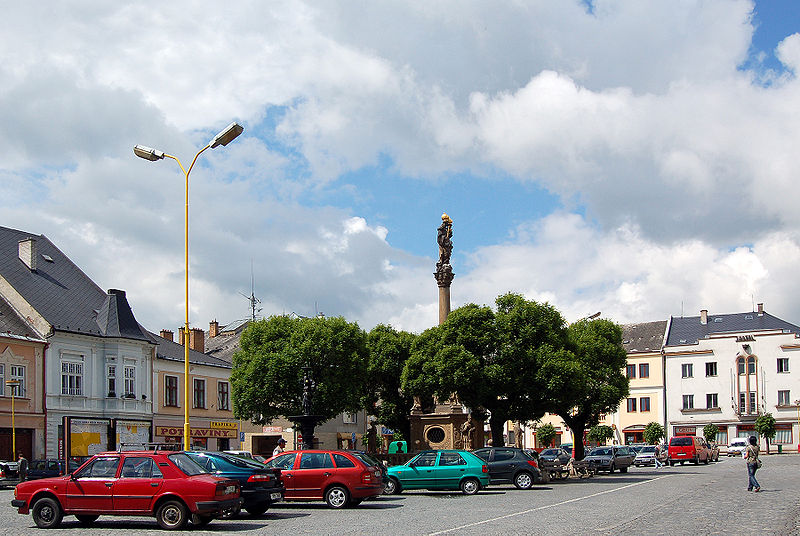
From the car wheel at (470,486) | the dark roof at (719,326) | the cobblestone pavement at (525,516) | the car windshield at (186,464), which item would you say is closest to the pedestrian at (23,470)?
the cobblestone pavement at (525,516)

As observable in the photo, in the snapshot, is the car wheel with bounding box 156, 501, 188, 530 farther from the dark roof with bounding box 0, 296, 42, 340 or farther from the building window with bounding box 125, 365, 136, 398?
the building window with bounding box 125, 365, 136, 398

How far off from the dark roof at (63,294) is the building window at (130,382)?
1.73m

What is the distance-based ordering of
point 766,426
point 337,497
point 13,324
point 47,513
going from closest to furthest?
point 47,513 → point 337,497 → point 13,324 → point 766,426

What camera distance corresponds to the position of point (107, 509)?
19047 millimetres

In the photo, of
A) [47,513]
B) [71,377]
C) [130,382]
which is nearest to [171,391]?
[130,382]

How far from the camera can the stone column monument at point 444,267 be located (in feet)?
164

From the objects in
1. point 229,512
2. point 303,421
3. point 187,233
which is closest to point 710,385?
point 303,421

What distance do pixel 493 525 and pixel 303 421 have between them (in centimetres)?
2261

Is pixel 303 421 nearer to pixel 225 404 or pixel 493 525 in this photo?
pixel 225 404

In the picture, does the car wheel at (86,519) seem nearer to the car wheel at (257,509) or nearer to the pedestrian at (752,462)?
the car wheel at (257,509)

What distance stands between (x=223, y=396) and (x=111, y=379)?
34.4ft

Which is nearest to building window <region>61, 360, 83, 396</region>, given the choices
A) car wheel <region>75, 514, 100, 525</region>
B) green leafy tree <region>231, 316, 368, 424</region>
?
green leafy tree <region>231, 316, 368, 424</region>

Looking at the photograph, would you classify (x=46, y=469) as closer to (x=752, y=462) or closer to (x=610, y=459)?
(x=752, y=462)

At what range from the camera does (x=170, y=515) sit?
1870 cm
